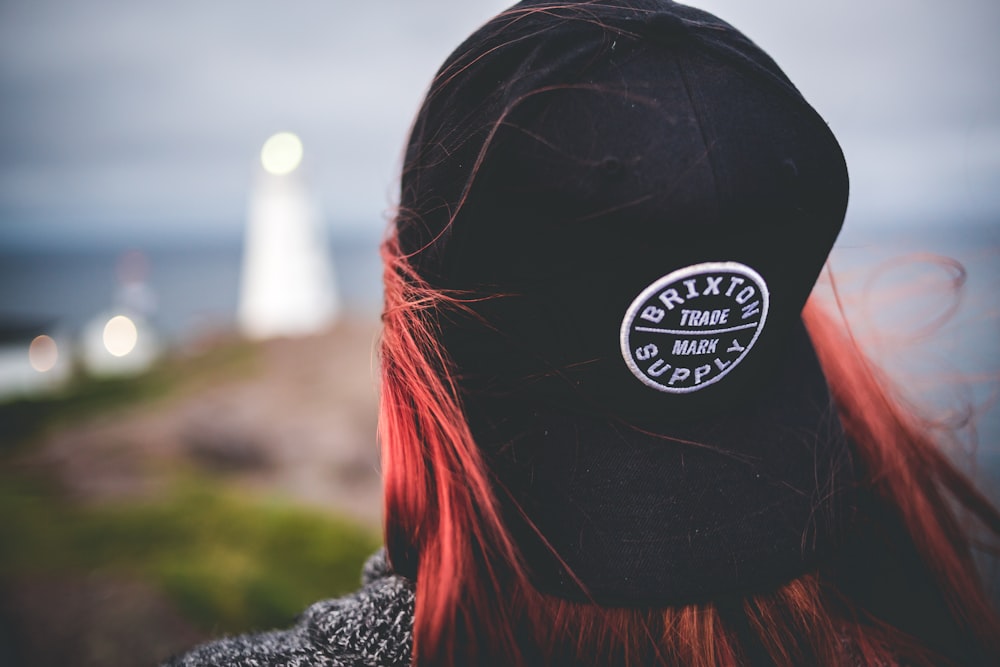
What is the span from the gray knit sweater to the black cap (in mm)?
295

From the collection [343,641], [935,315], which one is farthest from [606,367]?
[935,315]

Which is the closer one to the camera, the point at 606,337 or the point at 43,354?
the point at 606,337

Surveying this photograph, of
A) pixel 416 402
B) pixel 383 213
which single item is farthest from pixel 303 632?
pixel 383 213

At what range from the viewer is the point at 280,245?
64.1 ft

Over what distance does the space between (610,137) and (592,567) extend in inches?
25.5

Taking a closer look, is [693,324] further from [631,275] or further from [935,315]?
[935,315]

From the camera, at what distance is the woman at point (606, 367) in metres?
0.84

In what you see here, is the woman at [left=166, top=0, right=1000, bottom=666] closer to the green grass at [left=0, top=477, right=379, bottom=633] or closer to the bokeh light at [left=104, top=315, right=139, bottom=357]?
the green grass at [left=0, top=477, right=379, bottom=633]

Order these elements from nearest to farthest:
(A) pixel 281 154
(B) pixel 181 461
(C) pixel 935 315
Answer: (C) pixel 935 315 → (B) pixel 181 461 → (A) pixel 281 154

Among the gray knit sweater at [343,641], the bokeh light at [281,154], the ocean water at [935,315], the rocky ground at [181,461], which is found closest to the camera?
the gray knit sweater at [343,641]

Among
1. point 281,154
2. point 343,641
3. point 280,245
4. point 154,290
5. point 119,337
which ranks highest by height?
point 154,290

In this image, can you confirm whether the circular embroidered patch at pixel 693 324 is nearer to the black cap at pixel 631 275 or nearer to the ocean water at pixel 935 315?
the black cap at pixel 631 275

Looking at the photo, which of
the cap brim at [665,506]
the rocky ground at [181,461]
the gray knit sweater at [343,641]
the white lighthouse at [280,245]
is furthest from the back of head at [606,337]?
the white lighthouse at [280,245]

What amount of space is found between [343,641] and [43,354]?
20242 mm
